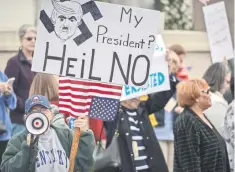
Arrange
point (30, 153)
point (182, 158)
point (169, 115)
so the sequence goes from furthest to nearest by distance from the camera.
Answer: point (169, 115)
point (182, 158)
point (30, 153)

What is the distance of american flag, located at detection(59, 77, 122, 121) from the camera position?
6645mm

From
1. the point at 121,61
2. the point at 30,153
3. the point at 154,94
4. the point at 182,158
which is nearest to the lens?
the point at 30,153

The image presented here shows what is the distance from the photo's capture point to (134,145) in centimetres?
823

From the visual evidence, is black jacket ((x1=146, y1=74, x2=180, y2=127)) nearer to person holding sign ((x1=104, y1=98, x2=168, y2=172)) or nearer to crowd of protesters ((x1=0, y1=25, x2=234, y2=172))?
crowd of protesters ((x1=0, y1=25, x2=234, y2=172))

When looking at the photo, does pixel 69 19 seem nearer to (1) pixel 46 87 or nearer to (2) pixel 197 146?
(1) pixel 46 87

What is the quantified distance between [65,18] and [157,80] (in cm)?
239

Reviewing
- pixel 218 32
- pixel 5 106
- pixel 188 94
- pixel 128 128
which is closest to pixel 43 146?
pixel 188 94

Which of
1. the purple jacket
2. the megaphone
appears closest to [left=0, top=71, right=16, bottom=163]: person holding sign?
the purple jacket

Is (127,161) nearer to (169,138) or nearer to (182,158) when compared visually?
(182,158)

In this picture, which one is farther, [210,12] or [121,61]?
[210,12]

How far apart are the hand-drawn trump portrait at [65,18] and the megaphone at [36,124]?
0.66 meters

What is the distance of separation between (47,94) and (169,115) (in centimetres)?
388

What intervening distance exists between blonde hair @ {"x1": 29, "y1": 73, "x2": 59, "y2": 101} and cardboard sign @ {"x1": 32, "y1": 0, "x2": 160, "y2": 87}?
0.44m

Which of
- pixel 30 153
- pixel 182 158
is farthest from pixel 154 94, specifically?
pixel 30 153
